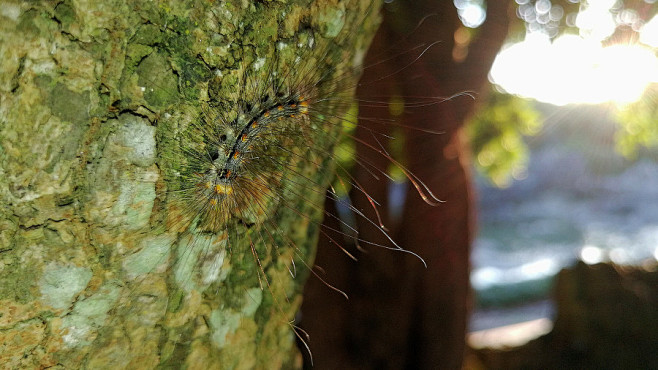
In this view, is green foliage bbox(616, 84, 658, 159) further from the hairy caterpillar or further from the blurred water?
the blurred water

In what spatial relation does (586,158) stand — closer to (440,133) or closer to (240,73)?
(440,133)

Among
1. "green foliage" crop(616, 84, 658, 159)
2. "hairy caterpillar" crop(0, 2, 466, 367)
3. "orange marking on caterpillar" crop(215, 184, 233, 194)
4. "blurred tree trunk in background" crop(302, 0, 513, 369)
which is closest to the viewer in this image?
"hairy caterpillar" crop(0, 2, 466, 367)

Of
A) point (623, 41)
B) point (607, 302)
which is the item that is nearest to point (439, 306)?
point (607, 302)

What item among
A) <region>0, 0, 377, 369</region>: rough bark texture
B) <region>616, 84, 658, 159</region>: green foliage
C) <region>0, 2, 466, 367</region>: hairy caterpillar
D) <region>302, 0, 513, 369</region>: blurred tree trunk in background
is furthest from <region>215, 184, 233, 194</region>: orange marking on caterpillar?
<region>616, 84, 658, 159</region>: green foliage

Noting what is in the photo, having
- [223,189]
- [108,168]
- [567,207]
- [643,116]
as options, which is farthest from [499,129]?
[567,207]

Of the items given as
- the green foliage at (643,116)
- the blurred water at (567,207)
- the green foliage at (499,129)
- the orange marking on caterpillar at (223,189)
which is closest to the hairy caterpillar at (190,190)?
the orange marking on caterpillar at (223,189)

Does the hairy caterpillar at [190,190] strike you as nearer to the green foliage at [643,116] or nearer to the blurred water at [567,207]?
the green foliage at [643,116]

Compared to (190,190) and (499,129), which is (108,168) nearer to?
(190,190)
